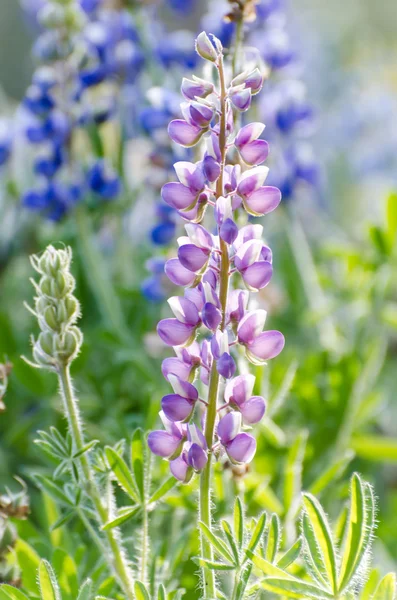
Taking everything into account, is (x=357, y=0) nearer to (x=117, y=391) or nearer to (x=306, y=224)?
(x=306, y=224)

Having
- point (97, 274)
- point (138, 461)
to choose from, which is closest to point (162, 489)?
point (138, 461)

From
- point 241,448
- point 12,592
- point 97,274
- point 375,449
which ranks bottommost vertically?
point 12,592

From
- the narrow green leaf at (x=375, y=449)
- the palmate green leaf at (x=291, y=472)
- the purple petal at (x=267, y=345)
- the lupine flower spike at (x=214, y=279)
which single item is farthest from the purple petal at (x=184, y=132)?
the narrow green leaf at (x=375, y=449)

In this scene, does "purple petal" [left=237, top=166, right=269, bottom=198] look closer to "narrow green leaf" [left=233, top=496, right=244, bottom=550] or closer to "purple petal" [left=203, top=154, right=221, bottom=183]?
"purple petal" [left=203, top=154, right=221, bottom=183]

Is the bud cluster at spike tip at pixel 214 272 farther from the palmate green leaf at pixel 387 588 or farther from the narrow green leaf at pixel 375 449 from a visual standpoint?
the narrow green leaf at pixel 375 449

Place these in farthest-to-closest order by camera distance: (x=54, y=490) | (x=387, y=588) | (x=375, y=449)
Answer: (x=375, y=449), (x=54, y=490), (x=387, y=588)

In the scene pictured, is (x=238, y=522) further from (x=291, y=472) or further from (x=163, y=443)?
(x=291, y=472)
